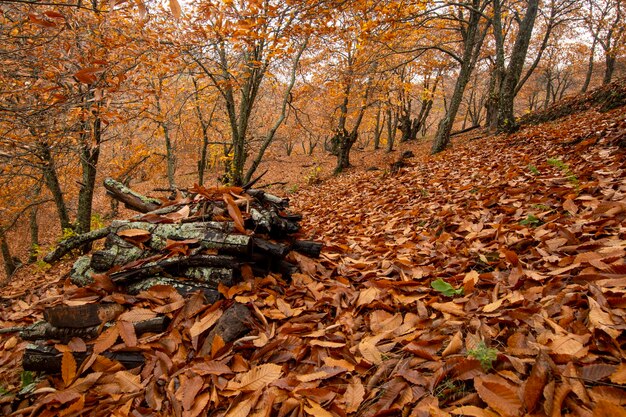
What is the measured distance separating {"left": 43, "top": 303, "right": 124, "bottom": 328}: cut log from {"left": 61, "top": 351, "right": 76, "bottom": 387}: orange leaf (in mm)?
279

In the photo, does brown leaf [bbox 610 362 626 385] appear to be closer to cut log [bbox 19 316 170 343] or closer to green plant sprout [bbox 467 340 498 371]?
green plant sprout [bbox 467 340 498 371]

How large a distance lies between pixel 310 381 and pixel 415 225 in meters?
2.71

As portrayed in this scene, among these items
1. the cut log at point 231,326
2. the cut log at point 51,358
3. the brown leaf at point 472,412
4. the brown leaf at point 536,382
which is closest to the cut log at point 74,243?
the cut log at point 51,358

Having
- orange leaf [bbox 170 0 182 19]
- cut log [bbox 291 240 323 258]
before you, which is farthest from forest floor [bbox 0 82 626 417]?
orange leaf [bbox 170 0 182 19]

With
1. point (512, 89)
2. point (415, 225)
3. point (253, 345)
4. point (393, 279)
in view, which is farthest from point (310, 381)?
point (512, 89)

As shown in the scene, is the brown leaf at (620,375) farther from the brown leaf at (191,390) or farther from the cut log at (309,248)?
the cut log at (309,248)

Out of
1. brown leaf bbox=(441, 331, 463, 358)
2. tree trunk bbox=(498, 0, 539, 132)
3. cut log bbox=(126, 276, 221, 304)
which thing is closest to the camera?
brown leaf bbox=(441, 331, 463, 358)

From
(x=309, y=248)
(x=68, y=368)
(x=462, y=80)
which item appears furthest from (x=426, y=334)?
(x=462, y=80)

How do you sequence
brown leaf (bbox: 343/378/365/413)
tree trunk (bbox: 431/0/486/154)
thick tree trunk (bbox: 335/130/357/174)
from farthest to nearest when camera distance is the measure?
thick tree trunk (bbox: 335/130/357/174)
tree trunk (bbox: 431/0/486/154)
brown leaf (bbox: 343/378/365/413)

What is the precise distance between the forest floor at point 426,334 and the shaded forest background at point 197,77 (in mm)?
1796

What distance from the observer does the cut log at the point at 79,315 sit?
2225 mm

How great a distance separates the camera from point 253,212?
9.38 ft

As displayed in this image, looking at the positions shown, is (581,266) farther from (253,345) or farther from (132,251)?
(132,251)

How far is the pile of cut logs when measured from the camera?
7.22ft
